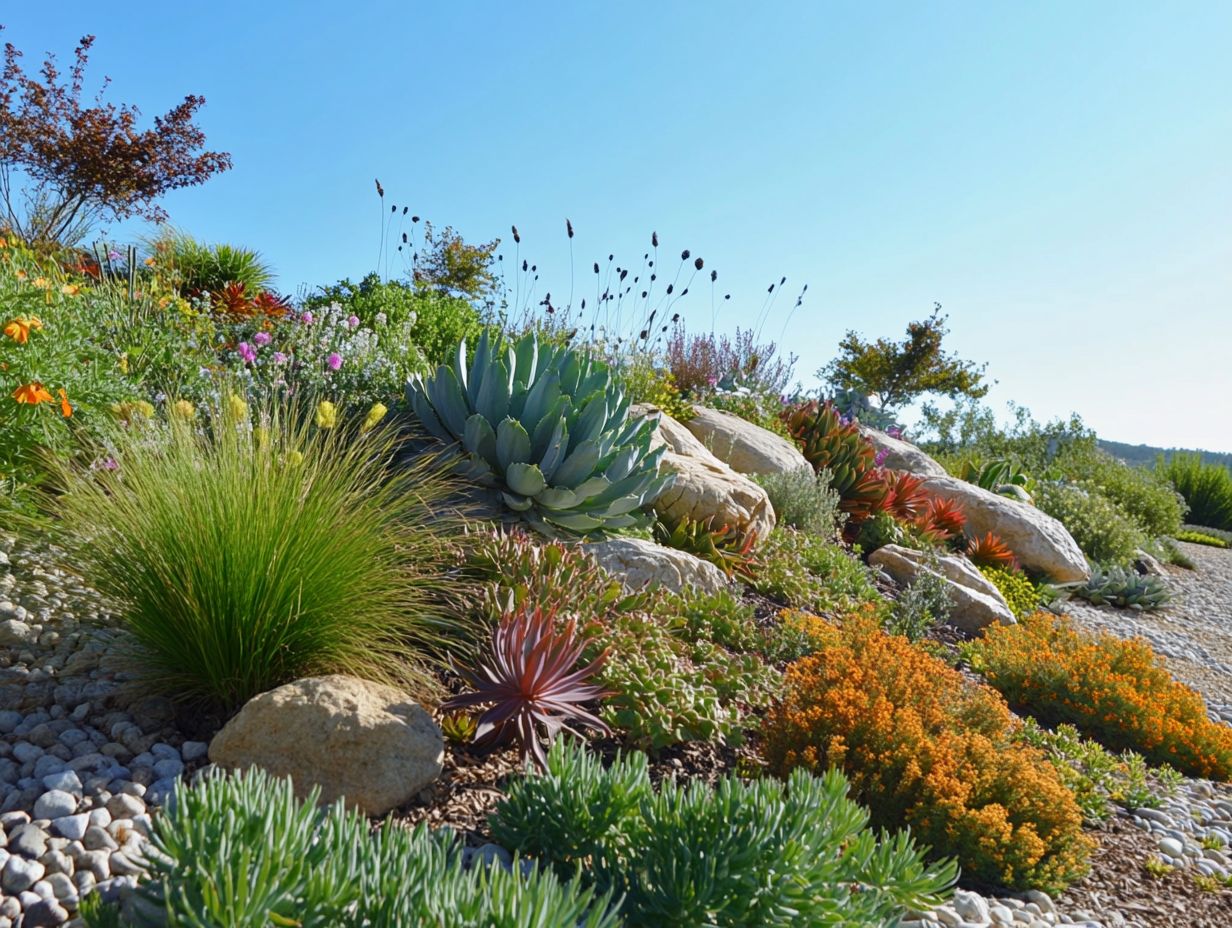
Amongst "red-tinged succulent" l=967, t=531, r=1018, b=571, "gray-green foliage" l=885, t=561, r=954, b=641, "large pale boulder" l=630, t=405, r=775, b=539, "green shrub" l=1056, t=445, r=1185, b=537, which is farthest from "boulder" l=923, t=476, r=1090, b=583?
"green shrub" l=1056, t=445, r=1185, b=537

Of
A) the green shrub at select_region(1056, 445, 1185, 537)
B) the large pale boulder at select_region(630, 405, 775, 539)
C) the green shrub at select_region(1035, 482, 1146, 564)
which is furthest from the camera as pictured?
the green shrub at select_region(1056, 445, 1185, 537)

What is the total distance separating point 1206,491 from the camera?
72.0 feet

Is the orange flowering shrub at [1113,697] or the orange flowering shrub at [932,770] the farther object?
the orange flowering shrub at [1113,697]

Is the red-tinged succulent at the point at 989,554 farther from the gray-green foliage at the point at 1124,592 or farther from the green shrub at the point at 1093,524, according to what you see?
the green shrub at the point at 1093,524

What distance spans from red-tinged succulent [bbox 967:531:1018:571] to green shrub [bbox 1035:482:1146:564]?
129 inches

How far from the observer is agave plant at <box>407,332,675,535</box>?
17.7 feet

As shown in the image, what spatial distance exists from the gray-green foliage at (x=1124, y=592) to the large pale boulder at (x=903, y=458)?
7.17 ft

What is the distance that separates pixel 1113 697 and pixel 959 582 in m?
2.31

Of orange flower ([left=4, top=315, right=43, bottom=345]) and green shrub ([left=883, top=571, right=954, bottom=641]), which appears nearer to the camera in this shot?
orange flower ([left=4, top=315, right=43, bottom=345])

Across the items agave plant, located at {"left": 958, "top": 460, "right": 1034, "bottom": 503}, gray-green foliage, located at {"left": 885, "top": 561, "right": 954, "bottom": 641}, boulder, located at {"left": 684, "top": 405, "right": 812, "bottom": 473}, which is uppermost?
agave plant, located at {"left": 958, "top": 460, "right": 1034, "bottom": 503}

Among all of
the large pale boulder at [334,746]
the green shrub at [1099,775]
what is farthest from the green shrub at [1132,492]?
the large pale boulder at [334,746]

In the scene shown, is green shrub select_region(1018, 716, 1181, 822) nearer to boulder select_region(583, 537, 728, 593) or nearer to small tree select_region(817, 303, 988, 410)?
boulder select_region(583, 537, 728, 593)

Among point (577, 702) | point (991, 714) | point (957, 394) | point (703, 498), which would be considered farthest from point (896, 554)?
point (957, 394)

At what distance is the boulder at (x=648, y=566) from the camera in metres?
4.91
